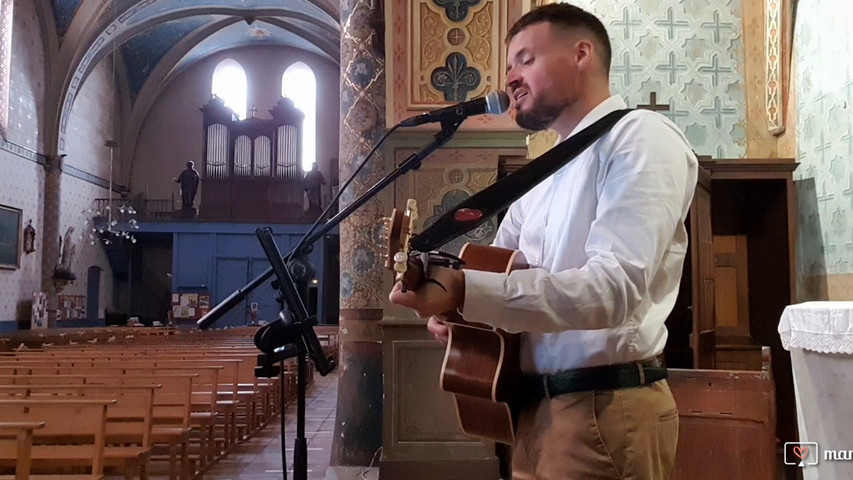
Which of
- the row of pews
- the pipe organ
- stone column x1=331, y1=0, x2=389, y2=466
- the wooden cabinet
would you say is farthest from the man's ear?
the pipe organ

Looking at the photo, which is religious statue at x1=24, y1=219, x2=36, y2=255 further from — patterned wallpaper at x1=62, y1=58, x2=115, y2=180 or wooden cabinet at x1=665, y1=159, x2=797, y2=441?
wooden cabinet at x1=665, y1=159, x2=797, y2=441

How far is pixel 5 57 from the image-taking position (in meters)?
13.8

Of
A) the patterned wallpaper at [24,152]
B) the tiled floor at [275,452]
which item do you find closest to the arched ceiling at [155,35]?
the patterned wallpaper at [24,152]

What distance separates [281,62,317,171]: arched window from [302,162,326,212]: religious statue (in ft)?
6.28

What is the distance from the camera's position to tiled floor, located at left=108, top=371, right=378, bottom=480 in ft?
15.4

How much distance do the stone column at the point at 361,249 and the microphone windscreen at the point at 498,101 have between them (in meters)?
3.29

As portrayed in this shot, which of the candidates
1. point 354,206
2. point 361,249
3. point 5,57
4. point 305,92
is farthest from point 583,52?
point 305,92

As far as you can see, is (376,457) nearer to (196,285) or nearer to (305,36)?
(196,285)

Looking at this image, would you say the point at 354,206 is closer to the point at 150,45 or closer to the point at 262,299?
the point at 262,299

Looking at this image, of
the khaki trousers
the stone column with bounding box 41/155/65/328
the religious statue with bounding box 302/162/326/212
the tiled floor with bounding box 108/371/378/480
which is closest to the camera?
the khaki trousers

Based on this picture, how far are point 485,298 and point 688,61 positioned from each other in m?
4.43

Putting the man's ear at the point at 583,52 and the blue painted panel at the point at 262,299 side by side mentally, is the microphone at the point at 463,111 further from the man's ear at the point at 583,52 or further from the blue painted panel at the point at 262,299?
the blue painted panel at the point at 262,299

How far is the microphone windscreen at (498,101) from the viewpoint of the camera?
1.75 m

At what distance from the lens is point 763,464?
8.00ft
